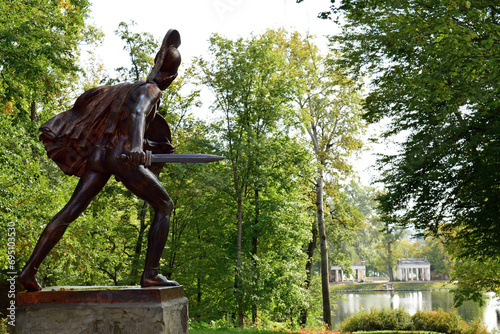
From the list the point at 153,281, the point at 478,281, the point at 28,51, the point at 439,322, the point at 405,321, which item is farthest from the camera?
the point at 405,321

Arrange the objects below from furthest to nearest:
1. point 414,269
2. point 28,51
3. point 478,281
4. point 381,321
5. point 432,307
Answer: point 414,269 → point 432,307 → point 381,321 → point 478,281 → point 28,51

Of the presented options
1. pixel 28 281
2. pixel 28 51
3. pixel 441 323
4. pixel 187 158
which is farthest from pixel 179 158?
pixel 441 323

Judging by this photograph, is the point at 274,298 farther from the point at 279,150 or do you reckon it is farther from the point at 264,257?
the point at 279,150

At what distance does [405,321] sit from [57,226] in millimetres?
20102

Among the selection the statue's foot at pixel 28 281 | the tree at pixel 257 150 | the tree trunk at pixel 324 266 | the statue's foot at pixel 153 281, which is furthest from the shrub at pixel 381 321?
the statue's foot at pixel 28 281

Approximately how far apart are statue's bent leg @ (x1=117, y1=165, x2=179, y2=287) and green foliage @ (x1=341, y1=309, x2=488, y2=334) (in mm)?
18851

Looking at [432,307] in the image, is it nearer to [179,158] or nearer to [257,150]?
[257,150]

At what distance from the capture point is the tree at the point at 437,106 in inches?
379

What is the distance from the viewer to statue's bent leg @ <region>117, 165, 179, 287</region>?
15.0 ft

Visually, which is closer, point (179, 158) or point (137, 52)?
point (179, 158)

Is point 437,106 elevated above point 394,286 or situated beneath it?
elevated above

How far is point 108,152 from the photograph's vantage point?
4.70 m

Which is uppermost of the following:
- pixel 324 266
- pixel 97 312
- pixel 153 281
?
pixel 153 281

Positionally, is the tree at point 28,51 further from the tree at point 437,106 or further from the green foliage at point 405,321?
the green foliage at point 405,321
